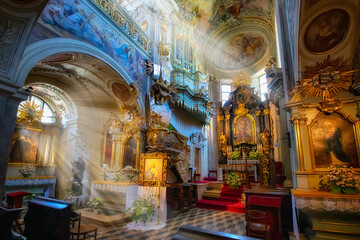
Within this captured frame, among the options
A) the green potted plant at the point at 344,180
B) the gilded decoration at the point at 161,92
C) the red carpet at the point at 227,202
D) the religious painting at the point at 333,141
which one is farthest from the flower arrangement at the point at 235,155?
the green potted plant at the point at 344,180

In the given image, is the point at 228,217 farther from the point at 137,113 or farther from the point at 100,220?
the point at 137,113

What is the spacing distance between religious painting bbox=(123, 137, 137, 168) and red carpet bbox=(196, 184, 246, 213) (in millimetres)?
3315

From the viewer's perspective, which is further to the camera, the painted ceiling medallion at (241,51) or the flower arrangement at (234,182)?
the painted ceiling medallion at (241,51)

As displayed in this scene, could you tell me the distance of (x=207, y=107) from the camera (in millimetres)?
12477

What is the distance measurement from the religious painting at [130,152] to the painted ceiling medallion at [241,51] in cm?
1147

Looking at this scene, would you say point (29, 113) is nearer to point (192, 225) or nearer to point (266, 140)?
point (192, 225)

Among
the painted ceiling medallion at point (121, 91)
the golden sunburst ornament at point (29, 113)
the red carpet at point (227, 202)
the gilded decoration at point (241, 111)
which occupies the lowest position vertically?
the red carpet at point (227, 202)

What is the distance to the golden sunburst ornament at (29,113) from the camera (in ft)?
27.7

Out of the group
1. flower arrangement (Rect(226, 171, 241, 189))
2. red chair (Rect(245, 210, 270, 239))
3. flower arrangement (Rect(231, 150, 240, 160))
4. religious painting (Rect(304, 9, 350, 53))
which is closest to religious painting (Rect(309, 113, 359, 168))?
religious painting (Rect(304, 9, 350, 53))

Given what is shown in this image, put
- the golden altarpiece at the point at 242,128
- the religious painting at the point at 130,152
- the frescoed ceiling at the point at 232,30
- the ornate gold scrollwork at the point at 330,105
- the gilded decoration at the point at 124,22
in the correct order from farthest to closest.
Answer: the frescoed ceiling at the point at 232,30 → the golden altarpiece at the point at 242,128 → the religious painting at the point at 130,152 → the gilded decoration at the point at 124,22 → the ornate gold scrollwork at the point at 330,105

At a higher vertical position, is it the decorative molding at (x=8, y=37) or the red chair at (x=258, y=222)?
the decorative molding at (x=8, y=37)

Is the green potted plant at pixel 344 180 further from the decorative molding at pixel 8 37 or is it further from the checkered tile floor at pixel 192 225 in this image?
the decorative molding at pixel 8 37

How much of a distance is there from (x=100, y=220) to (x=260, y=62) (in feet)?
47.8

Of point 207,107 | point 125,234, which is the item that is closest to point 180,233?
point 125,234
